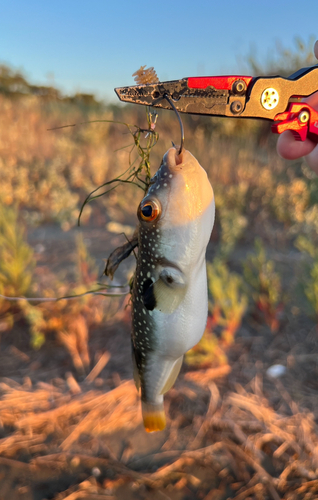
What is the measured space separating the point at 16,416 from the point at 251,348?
184cm

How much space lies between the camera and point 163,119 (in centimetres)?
946

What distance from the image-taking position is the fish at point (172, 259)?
1044 millimetres

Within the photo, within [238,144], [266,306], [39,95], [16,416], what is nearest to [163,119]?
[238,144]

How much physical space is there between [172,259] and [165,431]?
1673 millimetres

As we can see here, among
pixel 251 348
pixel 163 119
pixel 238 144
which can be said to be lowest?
pixel 251 348

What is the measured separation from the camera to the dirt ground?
6.63ft

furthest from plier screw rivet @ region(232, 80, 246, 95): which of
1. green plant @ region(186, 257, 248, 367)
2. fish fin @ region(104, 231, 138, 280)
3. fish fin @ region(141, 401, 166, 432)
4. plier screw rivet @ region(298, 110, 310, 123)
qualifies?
green plant @ region(186, 257, 248, 367)

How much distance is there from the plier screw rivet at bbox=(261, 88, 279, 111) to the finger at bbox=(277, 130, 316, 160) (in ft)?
1.33

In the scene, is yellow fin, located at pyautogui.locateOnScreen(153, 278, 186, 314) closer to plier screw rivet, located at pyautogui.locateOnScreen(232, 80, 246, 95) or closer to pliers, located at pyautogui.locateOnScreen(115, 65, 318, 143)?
pliers, located at pyautogui.locateOnScreen(115, 65, 318, 143)

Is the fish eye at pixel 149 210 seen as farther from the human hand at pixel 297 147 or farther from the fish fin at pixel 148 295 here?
the human hand at pixel 297 147

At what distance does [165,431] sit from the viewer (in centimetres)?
231

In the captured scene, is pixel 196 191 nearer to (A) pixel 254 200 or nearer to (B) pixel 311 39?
(A) pixel 254 200

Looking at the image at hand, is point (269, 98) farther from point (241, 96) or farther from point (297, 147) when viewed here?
point (297, 147)

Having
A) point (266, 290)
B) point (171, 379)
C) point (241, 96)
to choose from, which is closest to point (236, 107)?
Answer: point (241, 96)
